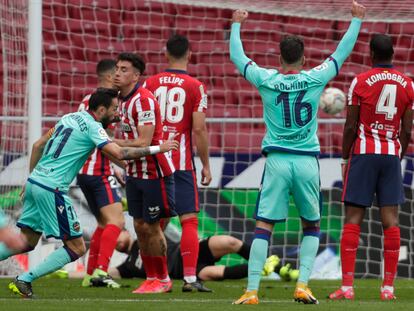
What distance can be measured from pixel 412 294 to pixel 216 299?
74.0 inches

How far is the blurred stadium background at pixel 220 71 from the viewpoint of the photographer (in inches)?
455

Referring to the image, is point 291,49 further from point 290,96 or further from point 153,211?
point 153,211

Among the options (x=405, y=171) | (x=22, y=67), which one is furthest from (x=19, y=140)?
(x=405, y=171)

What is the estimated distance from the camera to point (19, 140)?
37.8 ft

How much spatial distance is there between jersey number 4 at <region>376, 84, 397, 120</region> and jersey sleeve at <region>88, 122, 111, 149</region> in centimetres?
201

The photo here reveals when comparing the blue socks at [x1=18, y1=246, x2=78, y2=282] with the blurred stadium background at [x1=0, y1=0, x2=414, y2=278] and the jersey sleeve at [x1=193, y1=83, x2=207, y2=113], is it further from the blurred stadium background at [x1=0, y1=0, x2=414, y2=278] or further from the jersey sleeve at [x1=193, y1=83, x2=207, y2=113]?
the blurred stadium background at [x1=0, y1=0, x2=414, y2=278]

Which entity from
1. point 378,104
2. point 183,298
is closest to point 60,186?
point 183,298

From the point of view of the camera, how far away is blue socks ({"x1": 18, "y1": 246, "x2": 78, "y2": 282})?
7.84 metres

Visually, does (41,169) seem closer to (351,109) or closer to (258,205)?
(258,205)

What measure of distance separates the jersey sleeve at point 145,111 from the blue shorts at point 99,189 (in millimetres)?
1503

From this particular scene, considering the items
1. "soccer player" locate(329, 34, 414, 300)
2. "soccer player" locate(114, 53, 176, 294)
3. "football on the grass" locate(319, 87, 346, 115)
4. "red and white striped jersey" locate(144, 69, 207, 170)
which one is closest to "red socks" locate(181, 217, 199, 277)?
"soccer player" locate(114, 53, 176, 294)

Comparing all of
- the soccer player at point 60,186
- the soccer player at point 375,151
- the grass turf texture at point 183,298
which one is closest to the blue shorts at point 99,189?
the grass turf texture at point 183,298

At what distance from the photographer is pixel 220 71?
49.6 ft

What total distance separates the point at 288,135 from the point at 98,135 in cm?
135
